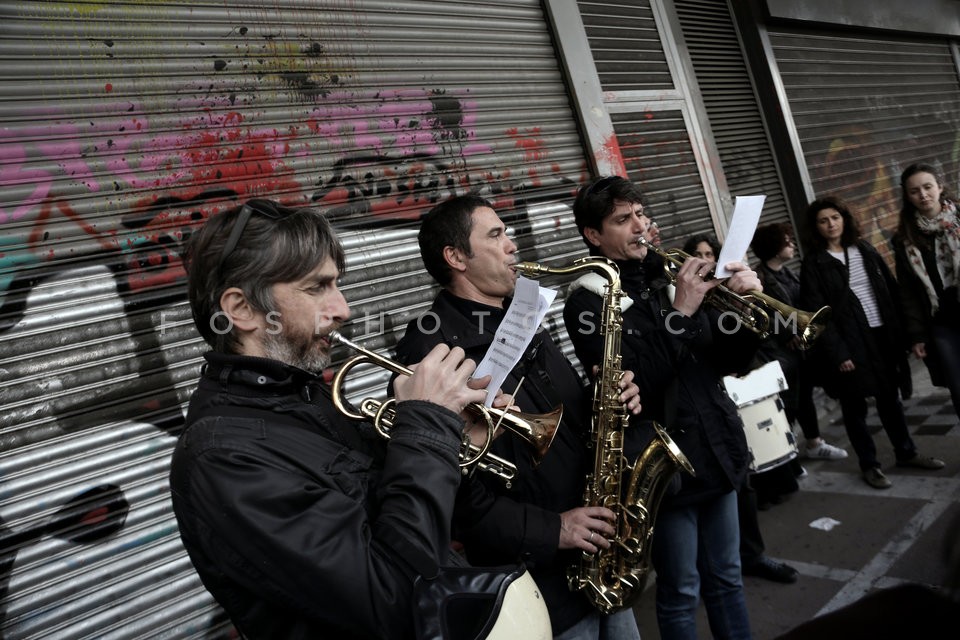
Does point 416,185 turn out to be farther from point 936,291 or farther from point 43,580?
point 936,291

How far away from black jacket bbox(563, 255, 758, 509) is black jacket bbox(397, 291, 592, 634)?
0.31 m

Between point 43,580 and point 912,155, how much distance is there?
11246 millimetres

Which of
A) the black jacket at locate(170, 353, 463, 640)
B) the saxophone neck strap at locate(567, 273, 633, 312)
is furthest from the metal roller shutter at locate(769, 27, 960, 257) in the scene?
the black jacket at locate(170, 353, 463, 640)

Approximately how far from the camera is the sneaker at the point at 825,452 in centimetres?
554

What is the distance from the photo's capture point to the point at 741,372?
3.03 meters

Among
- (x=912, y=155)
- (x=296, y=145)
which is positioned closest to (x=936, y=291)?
(x=296, y=145)

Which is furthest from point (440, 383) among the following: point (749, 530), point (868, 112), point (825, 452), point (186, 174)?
point (868, 112)

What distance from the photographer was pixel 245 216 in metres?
1.62

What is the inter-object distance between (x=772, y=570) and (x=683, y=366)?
5.85 ft

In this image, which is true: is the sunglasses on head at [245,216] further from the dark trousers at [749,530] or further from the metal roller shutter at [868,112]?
the metal roller shutter at [868,112]

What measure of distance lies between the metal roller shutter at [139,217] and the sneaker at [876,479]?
11.7 ft

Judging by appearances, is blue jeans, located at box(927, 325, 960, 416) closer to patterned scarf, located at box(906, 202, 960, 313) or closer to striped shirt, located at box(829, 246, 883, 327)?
patterned scarf, located at box(906, 202, 960, 313)

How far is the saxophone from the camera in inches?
96.4

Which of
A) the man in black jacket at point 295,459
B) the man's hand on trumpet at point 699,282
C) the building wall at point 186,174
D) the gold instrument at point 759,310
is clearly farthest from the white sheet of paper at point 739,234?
the building wall at point 186,174
